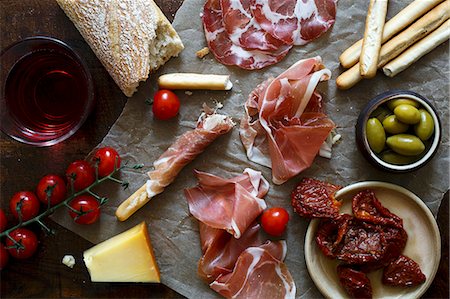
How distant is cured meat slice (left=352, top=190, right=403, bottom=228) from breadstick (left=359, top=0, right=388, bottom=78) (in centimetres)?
38

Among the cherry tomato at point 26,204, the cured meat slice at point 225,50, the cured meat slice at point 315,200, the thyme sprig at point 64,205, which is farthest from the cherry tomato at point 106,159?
the cured meat slice at point 315,200

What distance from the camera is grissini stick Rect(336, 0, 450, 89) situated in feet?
6.38

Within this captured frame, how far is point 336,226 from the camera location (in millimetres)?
1958

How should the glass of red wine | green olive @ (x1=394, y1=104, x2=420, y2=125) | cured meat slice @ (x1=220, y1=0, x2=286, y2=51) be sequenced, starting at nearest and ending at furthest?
green olive @ (x1=394, y1=104, x2=420, y2=125) → the glass of red wine → cured meat slice @ (x1=220, y1=0, x2=286, y2=51)

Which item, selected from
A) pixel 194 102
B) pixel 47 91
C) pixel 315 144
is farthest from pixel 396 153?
pixel 47 91

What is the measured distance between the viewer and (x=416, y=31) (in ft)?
6.38

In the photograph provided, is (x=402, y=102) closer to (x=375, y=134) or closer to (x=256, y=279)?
(x=375, y=134)

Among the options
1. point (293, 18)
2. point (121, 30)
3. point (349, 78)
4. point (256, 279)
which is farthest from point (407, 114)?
point (121, 30)

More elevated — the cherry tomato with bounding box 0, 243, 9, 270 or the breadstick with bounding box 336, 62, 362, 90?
the breadstick with bounding box 336, 62, 362, 90

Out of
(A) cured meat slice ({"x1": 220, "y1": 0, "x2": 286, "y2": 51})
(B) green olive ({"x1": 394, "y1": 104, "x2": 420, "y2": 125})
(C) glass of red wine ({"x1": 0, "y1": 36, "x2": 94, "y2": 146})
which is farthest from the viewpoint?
(A) cured meat slice ({"x1": 220, "y1": 0, "x2": 286, "y2": 51})

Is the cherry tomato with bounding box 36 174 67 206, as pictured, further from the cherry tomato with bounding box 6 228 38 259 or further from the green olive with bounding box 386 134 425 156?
the green olive with bounding box 386 134 425 156

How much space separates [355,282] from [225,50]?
842 mm

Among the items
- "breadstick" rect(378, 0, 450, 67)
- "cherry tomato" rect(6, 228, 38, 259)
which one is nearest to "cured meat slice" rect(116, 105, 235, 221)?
"cherry tomato" rect(6, 228, 38, 259)

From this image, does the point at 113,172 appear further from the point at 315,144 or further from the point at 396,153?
the point at 396,153
